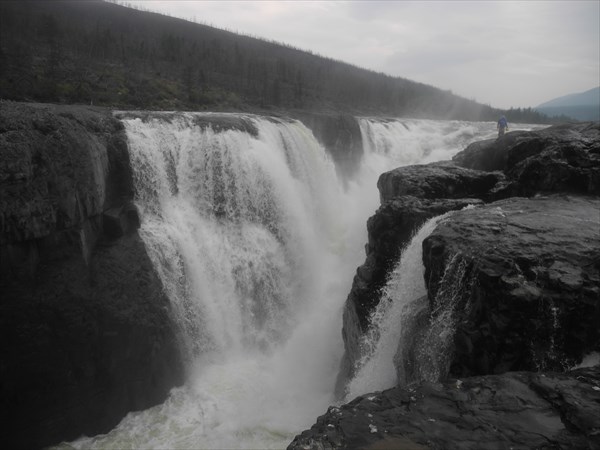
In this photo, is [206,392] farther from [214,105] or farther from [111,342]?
[214,105]

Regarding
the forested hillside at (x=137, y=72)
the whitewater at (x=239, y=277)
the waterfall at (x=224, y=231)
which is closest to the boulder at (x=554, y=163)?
the whitewater at (x=239, y=277)

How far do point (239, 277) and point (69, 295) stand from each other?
15.5 ft

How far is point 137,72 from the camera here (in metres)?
35.4

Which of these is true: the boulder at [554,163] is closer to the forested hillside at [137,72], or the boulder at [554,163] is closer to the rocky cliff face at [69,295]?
the rocky cliff face at [69,295]

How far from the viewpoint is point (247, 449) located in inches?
321

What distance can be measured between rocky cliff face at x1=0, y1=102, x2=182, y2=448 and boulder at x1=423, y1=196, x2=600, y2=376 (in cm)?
743

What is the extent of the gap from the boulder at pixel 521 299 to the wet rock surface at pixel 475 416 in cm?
55

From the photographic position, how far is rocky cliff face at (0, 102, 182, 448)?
821 cm

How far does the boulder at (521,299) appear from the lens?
17.6 feet

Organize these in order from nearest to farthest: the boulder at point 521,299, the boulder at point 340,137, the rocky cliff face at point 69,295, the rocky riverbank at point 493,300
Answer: the rocky riverbank at point 493,300 < the boulder at point 521,299 < the rocky cliff face at point 69,295 < the boulder at point 340,137

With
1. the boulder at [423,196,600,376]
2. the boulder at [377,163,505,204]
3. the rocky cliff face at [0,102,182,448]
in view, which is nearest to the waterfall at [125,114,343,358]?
the rocky cliff face at [0,102,182,448]

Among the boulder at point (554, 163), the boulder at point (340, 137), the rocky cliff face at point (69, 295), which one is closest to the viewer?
the rocky cliff face at point (69, 295)

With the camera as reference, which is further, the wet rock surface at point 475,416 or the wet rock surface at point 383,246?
the wet rock surface at point 383,246

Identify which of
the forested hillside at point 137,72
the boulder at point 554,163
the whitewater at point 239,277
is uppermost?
the forested hillside at point 137,72
